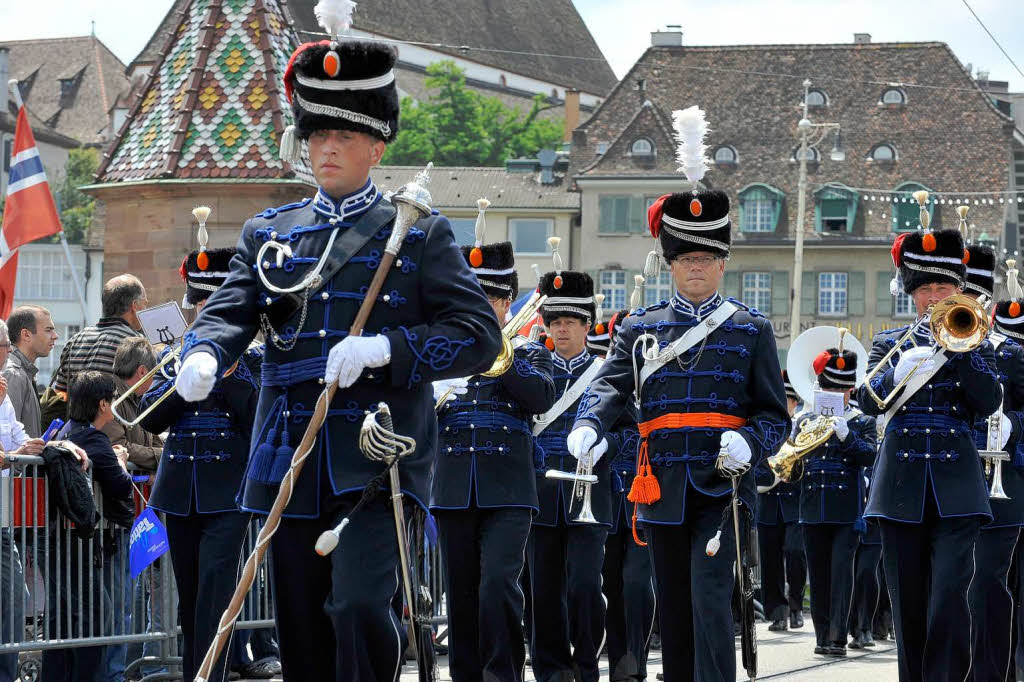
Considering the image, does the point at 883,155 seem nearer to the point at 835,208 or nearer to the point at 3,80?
the point at 835,208

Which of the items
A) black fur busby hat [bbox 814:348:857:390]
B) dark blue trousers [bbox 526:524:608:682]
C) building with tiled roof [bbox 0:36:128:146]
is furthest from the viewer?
building with tiled roof [bbox 0:36:128:146]

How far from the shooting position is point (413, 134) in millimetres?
76938

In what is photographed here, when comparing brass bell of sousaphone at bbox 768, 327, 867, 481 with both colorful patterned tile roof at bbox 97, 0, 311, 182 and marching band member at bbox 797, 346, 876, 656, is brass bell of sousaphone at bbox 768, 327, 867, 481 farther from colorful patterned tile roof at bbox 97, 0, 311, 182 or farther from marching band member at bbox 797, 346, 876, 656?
colorful patterned tile roof at bbox 97, 0, 311, 182

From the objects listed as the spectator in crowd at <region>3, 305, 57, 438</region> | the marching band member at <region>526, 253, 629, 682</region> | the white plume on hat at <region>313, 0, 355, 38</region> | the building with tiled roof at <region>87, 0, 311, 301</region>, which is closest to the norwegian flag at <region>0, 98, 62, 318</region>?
the building with tiled roof at <region>87, 0, 311, 301</region>

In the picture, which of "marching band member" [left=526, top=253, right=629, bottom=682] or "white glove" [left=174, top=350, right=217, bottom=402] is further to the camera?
"marching band member" [left=526, top=253, right=629, bottom=682]

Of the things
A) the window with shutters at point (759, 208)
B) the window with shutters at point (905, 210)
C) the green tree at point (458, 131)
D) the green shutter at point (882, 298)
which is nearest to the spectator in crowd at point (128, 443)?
the window with shutters at point (905, 210)

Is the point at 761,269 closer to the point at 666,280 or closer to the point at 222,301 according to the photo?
the point at 666,280

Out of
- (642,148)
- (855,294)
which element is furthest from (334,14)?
(642,148)

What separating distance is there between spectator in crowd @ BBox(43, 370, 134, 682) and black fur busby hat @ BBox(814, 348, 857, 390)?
245 inches

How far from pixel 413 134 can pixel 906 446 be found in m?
67.7

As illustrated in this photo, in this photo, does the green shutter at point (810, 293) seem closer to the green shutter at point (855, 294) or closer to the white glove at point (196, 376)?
the green shutter at point (855, 294)

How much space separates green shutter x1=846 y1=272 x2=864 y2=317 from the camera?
215 ft

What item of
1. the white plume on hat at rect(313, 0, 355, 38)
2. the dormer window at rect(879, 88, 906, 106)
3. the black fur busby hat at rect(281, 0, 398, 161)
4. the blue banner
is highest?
the dormer window at rect(879, 88, 906, 106)

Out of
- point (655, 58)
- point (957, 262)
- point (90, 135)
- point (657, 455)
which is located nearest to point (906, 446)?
point (957, 262)
